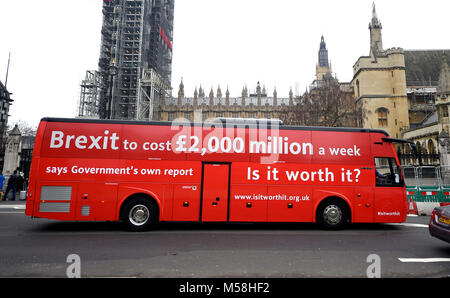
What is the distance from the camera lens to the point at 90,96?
4797cm

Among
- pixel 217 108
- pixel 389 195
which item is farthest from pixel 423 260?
pixel 217 108

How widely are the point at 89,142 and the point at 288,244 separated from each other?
6560 mm

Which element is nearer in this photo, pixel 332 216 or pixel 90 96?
pixel 332 216

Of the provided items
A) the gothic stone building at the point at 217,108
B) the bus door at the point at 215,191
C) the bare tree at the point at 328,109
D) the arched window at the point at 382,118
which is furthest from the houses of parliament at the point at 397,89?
the bus door at the point at 215,191

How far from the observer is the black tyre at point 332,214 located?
7979mm

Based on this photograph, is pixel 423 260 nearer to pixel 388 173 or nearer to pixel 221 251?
pixel 388 173

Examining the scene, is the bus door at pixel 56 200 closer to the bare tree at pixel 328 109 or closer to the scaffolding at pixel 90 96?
the bare tree at pixel 328 109

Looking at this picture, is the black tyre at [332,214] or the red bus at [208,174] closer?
the red bus at [208,174]

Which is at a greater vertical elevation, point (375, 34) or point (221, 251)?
point (375, 34)

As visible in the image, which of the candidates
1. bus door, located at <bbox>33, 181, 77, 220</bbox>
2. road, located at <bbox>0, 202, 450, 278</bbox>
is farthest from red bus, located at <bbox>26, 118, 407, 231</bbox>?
road, located at <bbox>0, 202, 450, 278</bbox>

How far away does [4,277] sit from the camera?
4070 millimetres

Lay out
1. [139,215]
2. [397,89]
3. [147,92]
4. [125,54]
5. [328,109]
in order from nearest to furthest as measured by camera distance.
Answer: [139,215] → [328,109] → [397,89] → [125,54] → [147,92]

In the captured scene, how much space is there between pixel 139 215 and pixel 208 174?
2.49m

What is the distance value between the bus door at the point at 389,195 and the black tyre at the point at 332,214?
1.03 metres
